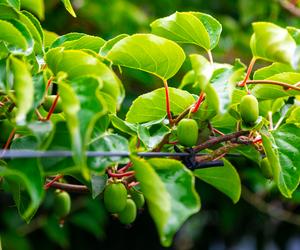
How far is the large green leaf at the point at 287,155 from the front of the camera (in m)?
0.77

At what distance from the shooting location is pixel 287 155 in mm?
788

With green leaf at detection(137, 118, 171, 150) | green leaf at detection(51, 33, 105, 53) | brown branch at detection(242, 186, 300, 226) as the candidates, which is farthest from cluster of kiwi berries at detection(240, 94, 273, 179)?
brown branch at detection(242, 186, 300, 226)

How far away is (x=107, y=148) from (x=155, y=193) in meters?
0.07

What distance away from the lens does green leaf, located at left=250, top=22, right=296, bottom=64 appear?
2.19 ft

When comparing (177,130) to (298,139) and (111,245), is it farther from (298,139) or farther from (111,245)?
(111,245)

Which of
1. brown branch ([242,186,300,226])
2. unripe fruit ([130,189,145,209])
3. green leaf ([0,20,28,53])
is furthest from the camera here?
brown branch ([242,186,300,226])

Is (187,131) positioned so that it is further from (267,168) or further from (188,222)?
(188,222)

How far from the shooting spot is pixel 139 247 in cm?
305

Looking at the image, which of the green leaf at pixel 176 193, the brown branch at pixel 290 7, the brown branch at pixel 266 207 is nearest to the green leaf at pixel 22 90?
the green leaf at pixel 176 193

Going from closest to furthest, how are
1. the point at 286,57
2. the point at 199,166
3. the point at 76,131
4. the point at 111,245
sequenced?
the point at 76,131, the point at 286,57, the point at 199,166, the point at 111,245

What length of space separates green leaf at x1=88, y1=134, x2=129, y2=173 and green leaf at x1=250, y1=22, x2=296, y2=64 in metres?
0.19

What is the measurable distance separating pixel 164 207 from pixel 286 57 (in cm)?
21

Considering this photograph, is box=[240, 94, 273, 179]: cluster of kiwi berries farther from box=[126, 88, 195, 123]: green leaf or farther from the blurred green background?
the blurred green background

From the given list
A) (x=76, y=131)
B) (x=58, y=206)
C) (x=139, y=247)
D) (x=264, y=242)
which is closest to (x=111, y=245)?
(x=139, y=247)
